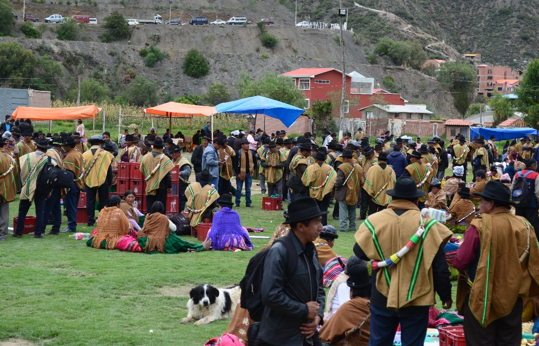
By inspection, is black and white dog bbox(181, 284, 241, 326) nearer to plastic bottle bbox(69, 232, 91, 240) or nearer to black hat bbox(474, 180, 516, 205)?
black hat bbox(474, 180, 516, 205)

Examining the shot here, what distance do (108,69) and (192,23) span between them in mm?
27913

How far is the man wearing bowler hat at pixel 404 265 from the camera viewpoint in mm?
5062

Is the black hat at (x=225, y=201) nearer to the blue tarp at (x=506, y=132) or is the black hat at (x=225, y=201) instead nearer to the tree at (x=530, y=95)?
the blue tarp at (x=506, y=132)


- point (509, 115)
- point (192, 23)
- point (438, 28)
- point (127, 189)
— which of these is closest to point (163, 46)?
point (192, 23)

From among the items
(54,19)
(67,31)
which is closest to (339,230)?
(67,31)

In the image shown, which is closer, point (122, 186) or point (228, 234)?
point (228, 234)

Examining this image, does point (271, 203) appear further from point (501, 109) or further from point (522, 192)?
point (501, 109)

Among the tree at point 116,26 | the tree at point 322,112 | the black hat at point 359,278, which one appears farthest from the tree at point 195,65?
the black hat at point 359,278

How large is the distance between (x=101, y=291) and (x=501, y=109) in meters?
66.9

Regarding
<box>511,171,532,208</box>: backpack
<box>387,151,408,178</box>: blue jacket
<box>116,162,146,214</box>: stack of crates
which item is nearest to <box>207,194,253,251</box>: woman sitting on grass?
<box>116,162,146,214</box>: stack of crates

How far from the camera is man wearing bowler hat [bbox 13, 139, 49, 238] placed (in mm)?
11820

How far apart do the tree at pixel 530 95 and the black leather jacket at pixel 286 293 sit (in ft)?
Answer: 175

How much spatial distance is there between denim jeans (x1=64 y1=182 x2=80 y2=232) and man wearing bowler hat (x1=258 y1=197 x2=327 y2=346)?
9266 millimetres

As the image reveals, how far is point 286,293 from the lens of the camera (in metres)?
4.38
